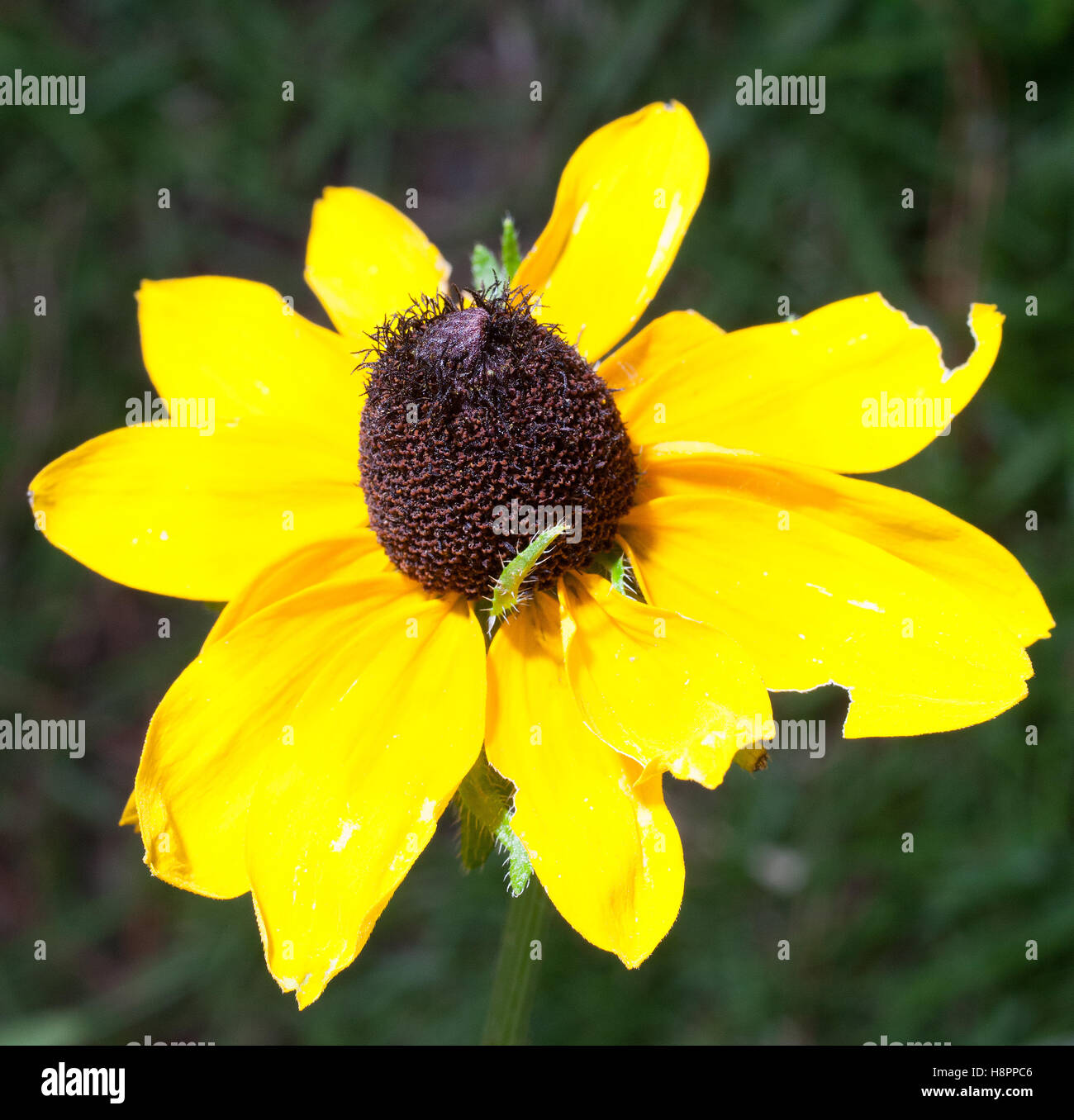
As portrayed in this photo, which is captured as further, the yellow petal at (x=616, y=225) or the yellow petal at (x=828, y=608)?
the yellow petal at (x=616, y=225)

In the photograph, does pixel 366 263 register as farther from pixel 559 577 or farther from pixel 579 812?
pixel 579 812

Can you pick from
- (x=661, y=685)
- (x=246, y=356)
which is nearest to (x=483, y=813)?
(x=661, y=685)

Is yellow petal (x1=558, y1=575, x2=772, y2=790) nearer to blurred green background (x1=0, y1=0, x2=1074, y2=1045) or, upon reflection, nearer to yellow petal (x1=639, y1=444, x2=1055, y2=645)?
yellow petal (x1=639, y1=444, x2=1055, y2=645)

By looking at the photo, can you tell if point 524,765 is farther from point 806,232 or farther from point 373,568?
point 806,232

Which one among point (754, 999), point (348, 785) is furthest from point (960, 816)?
point (348, 785)

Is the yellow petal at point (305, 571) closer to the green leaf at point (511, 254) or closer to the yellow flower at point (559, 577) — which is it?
the yellow flower at point (559, 577)

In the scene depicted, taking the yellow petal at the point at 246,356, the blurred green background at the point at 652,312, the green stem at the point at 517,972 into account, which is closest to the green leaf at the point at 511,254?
the yellow petal at the point at 246,356
